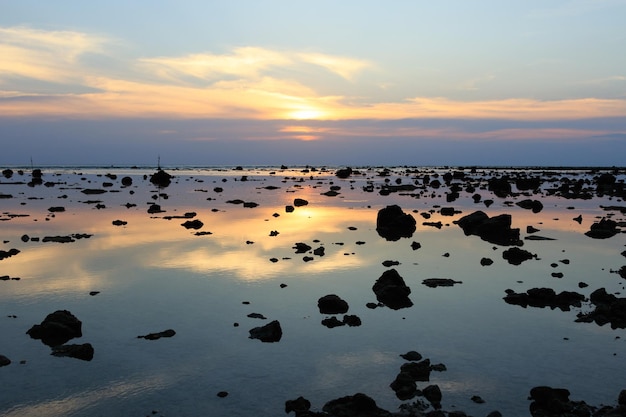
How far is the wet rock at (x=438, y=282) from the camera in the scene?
23.2 meters

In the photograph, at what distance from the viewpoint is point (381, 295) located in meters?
20.7

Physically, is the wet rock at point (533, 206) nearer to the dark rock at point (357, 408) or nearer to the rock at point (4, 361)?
the dark rock at point (357, 408)

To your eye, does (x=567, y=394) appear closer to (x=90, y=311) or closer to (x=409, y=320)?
(x=409, y=320)

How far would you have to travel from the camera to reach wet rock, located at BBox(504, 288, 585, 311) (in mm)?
19984

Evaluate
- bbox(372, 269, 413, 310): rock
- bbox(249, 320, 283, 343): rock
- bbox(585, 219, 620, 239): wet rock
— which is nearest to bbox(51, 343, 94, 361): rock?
bbox(249, 320, 283, 343): rock

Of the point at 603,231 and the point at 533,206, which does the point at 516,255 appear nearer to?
the point at 603,231

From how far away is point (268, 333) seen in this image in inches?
632

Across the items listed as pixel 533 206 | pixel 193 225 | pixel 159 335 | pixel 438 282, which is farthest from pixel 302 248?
pixel 533 206

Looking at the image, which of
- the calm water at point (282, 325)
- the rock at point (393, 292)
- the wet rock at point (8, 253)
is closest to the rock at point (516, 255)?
the calm water at point (282, 325)

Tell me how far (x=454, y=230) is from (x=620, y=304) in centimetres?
A: 2332

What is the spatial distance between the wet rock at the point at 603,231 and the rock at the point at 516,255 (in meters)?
11.7

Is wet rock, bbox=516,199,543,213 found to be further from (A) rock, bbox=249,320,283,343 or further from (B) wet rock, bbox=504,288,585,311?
(A) rock, bbox=249,320,283,343

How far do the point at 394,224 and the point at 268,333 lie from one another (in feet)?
89.9

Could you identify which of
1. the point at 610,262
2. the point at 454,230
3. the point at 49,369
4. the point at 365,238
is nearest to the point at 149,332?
the point at 49,369
